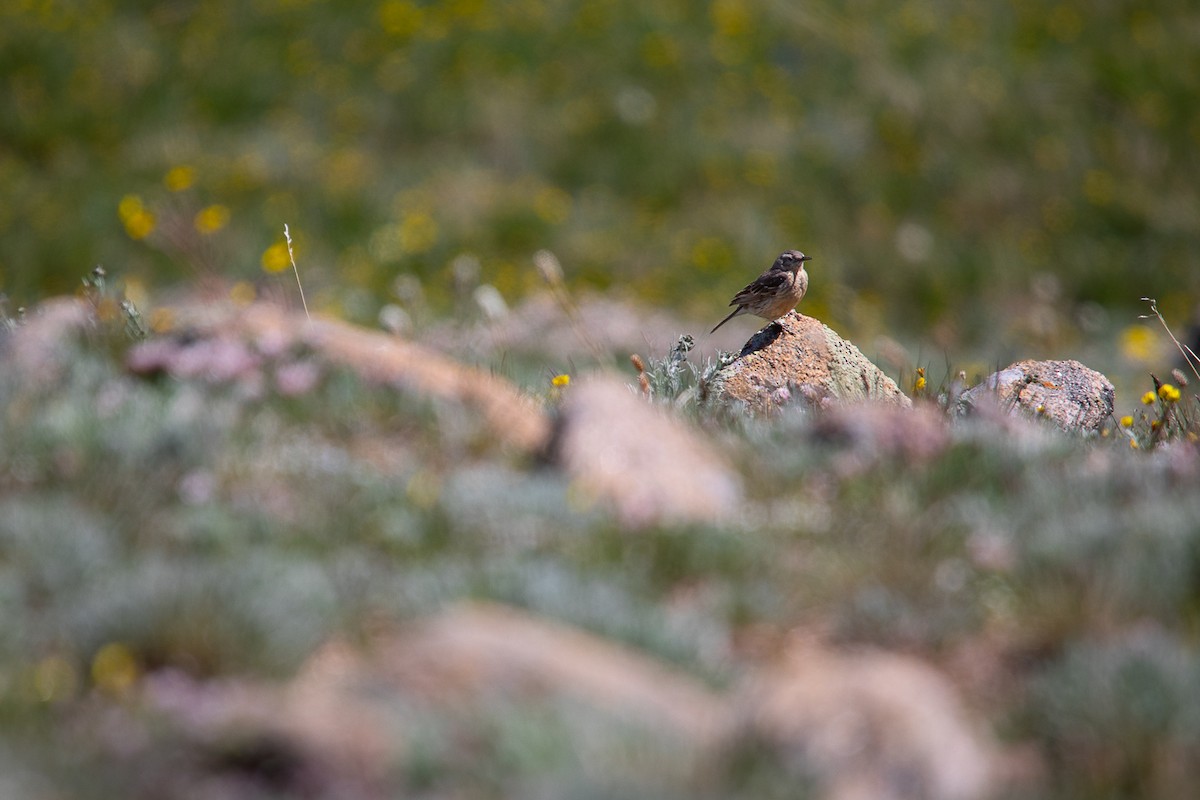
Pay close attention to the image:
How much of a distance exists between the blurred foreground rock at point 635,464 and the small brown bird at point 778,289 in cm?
169

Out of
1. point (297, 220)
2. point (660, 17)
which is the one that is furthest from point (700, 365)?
point (660, 17)

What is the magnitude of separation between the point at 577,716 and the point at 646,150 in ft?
38.3

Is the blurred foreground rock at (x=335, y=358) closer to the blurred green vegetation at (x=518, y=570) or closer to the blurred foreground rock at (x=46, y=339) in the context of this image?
the blurred green vegetation at (x=518, y=570)

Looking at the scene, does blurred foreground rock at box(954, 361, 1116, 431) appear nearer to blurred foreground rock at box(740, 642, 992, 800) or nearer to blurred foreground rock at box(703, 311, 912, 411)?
blurred foreground rock at box(703, 311, 912, 411)

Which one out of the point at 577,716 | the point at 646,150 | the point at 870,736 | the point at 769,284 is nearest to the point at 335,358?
the point at 769,284

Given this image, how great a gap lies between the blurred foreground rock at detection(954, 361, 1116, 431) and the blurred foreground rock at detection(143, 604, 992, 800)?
272 centimetres

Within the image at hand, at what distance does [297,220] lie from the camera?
41.7 ft

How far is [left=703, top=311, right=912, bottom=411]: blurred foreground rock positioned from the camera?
511 centimetres

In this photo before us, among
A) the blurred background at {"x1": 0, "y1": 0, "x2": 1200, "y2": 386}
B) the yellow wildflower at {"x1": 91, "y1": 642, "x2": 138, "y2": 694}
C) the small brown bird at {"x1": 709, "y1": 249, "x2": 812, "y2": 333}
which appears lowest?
the yellow wildflower at {"x1": 91, "y1": 642, "x2": 138, "y2": 694}

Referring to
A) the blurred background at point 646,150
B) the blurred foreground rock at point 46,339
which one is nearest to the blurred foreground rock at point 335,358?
the blurred foreground rock at point 46,339

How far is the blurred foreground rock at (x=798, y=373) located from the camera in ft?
16.8

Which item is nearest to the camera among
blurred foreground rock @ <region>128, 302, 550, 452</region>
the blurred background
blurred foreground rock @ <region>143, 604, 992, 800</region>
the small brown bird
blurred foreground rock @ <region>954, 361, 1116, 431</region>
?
blurred foreground rock @ <region>143, 604, 992, 800</region>

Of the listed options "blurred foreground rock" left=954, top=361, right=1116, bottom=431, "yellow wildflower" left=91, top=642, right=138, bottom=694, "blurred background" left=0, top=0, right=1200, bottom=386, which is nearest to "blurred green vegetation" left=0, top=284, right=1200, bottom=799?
"yellow wildflower" left=91, top=642, right=138, bottom=694

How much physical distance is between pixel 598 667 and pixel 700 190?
11326mm
